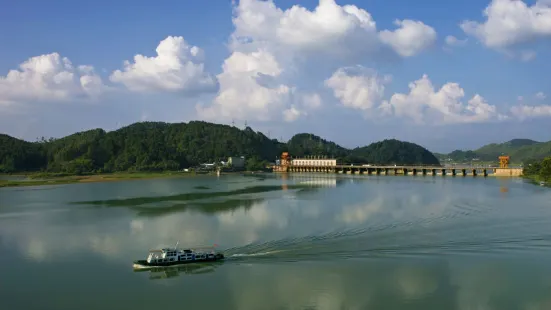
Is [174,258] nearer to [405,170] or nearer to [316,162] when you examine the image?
[405,170]

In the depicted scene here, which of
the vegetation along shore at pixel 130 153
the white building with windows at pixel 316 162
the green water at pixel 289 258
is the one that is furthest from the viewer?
the white building with windows at pixel 316 162

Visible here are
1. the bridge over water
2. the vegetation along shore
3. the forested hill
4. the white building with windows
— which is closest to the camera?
the bridge over water

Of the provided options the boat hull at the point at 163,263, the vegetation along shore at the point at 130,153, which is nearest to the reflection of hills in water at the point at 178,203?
the boat hull at the point at 163,263

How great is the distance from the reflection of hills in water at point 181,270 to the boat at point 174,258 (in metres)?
0.20

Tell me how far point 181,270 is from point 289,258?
4950mm

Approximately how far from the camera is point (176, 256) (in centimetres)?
1988

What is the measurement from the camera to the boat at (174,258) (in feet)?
63.6

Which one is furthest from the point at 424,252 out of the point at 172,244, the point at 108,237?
the point at 108,237

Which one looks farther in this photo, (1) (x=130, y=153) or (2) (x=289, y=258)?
(1) (x=130, y=153)

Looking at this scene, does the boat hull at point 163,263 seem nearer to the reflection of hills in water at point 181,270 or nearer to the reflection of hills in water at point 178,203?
the reflection of hills in water at point 181,270

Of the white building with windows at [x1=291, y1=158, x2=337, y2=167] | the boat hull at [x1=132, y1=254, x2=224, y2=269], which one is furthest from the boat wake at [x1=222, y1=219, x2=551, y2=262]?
the white building with windows at [x1=291, y1=158, x2=337, y2=167]

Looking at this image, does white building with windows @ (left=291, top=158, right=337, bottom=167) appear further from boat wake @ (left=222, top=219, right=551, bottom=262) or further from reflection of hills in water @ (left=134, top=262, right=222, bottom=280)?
reflection of hills in water @ (left=134, top=262, right=222, bottom=280)

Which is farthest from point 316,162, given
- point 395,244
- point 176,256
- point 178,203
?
point 176,256

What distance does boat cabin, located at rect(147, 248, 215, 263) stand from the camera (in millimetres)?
19578
